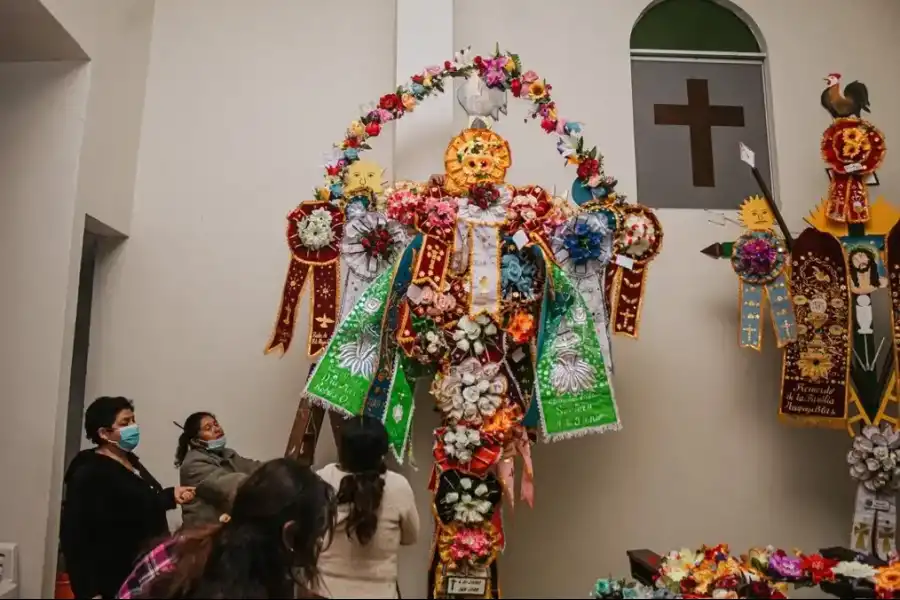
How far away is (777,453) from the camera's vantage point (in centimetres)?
439

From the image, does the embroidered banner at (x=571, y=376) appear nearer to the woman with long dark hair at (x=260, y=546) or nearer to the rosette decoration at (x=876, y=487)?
the rosette decoration at (x=876, y=487)

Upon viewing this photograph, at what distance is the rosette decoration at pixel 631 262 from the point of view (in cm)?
363

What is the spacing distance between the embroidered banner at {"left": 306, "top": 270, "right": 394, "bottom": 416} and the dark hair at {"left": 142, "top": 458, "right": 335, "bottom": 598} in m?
1.78

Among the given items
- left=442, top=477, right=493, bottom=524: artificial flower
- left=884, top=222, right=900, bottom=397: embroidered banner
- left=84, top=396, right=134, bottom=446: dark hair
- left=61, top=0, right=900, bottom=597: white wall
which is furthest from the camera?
left=61, top=0, right=900, bottom=597: white wall

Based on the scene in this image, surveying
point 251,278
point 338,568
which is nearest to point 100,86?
point 251,278

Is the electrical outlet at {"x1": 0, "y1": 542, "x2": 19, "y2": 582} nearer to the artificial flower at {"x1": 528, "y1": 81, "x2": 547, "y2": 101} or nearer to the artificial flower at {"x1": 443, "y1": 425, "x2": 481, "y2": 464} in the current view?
the artificial flower at {"x1": 443, "y1": 425, "x2": 481, "y2": 464}

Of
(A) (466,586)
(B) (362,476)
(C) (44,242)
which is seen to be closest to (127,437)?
(B) (362,476)

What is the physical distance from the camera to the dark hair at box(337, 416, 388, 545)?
226cm

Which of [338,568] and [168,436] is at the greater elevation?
[168,436]

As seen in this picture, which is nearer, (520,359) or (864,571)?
(864,571)

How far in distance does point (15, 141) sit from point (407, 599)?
2965mm

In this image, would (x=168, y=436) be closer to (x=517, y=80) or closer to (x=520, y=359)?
(x=520, y=359)

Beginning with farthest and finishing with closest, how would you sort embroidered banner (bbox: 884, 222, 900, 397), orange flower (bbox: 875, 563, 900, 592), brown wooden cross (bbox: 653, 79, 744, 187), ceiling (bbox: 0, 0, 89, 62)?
brown wooden cross (bbox: 653, 79, 744, 187) < embroidered banner (bbox: 884, 222, 900, 397) < ceiling (bbox: 0, 0, 89, 62) < orange flower (bbox: 875, 563, 900, 592)

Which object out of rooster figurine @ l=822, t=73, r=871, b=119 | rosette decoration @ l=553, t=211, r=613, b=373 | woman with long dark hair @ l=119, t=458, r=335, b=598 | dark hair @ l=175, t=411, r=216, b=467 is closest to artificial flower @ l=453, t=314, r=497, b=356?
rosette decoration @ l=553, t=211, r=613, b=373
